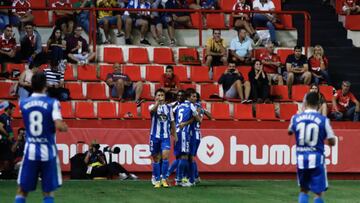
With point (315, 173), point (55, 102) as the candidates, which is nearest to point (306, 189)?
point (315, 173)

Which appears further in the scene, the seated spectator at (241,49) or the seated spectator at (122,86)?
the seated spectator at (241,49)

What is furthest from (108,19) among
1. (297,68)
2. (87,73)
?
(297,68)

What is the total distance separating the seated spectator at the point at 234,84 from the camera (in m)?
26.0

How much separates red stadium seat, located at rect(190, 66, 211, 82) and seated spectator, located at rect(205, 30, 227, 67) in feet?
0.67

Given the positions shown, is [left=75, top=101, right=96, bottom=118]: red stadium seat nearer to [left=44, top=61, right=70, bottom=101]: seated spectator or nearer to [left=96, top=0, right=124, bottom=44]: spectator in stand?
[left=44, top=61, right=70, bottom=101]: seated spectator

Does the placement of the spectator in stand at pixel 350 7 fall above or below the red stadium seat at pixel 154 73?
above

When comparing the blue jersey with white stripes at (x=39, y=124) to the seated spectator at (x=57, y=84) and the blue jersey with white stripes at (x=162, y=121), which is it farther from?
the seated spectator at (x=57, y=84)

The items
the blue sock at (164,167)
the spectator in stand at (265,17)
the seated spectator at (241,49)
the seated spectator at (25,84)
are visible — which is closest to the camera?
the blue sock at (164,167)

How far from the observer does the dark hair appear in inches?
545

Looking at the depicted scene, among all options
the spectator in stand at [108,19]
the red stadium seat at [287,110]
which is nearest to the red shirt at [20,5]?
the spectator in stand at [108,19]

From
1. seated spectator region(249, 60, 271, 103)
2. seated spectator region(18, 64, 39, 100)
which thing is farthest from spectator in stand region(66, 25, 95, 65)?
seated spectator region(249, 60, 271, 103)

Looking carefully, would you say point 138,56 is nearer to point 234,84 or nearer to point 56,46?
point 56,46

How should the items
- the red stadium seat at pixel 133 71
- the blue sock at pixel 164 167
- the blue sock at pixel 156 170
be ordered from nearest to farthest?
1. the blue sock at pixel 164 167
2. the blue sock at pixel 156 170
3. the red stadium seat at pixel 133 71

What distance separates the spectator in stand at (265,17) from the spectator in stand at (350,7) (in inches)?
97.9
